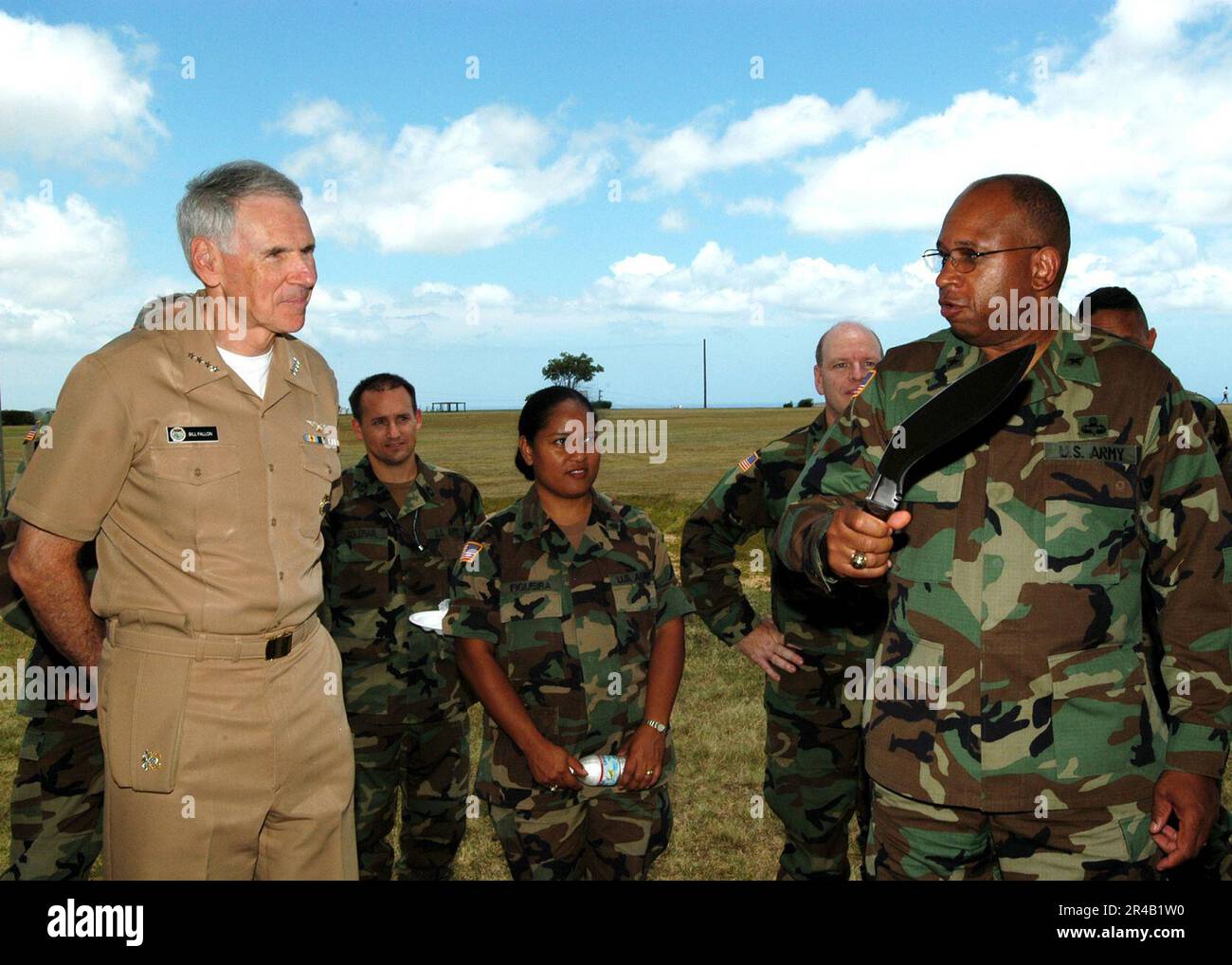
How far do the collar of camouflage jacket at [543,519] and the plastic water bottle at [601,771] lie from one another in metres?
0.82

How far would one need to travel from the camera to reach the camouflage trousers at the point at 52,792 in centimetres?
425

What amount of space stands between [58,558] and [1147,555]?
308 centimetres

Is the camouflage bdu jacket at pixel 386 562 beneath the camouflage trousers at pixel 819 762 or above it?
above

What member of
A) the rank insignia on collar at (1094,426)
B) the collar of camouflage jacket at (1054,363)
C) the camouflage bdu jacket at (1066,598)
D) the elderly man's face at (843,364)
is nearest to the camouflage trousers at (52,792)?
the camouflage bdu jacket at (1066,598)

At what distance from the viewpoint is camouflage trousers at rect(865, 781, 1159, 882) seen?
2.55m

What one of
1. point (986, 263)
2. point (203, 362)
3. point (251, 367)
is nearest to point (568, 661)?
point (251, 367)

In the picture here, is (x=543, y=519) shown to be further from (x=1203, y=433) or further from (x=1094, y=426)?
(x=1203, y=433)

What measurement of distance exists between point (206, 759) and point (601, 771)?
1.39 meters

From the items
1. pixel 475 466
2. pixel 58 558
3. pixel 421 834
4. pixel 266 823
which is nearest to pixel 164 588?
pixel 58 558

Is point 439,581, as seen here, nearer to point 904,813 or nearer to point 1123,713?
point 904,813

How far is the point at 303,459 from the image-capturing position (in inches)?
122

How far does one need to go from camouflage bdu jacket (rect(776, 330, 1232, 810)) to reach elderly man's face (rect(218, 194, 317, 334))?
1.62m

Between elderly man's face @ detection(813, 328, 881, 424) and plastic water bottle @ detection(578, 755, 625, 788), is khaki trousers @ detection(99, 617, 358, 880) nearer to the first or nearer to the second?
plastic water bottle @ detection(578, 755, 625, 788)

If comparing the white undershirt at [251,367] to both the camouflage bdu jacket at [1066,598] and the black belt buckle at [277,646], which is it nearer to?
the black belt buckle at [277,646]
